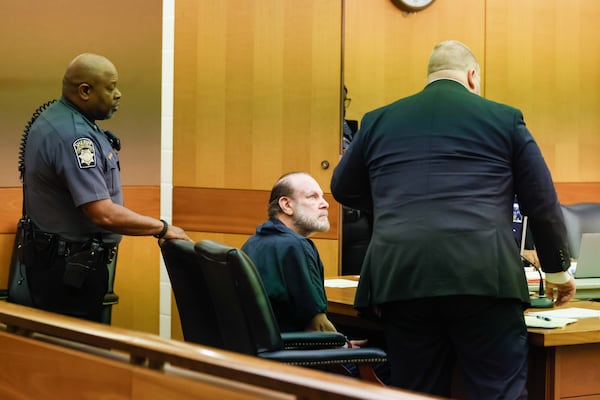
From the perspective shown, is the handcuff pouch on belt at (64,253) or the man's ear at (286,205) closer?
the handcuff pouch on belt at (64,253)

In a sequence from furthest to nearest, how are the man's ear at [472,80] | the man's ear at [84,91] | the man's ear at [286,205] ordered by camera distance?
the man's ear at [286,205] → the man's ear at [84,91] → the man's ear at [472,80]

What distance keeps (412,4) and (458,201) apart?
3.42m

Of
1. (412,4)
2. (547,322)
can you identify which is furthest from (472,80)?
(412,4)

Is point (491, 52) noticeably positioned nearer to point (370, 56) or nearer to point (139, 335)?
point (370, 56)

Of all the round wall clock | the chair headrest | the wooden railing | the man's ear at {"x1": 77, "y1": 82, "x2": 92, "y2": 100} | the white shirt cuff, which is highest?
the round wall clock

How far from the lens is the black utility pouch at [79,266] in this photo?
2.88m

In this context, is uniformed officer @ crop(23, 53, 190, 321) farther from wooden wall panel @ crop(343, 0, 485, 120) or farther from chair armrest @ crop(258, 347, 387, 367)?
wooden wall panel @ crop(343, 0, 485, 120)

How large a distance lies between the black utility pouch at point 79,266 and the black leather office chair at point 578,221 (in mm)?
2958

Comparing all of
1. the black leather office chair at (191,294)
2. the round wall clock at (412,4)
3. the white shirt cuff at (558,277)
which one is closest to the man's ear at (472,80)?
the white shirt cuff at (558,277)

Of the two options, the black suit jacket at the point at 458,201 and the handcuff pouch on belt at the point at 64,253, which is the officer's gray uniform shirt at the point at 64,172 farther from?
the black suit jacket at the point at 458,201

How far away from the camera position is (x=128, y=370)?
1.70 metres

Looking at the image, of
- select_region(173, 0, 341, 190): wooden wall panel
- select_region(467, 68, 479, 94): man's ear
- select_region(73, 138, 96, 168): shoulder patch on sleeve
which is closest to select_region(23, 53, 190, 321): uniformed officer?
select_region(73, 138, 96, 168): shoulder patch on sleeve

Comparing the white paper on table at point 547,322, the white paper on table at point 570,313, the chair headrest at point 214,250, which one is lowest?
the white paper on table at point 570,313

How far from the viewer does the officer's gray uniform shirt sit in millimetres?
2881
